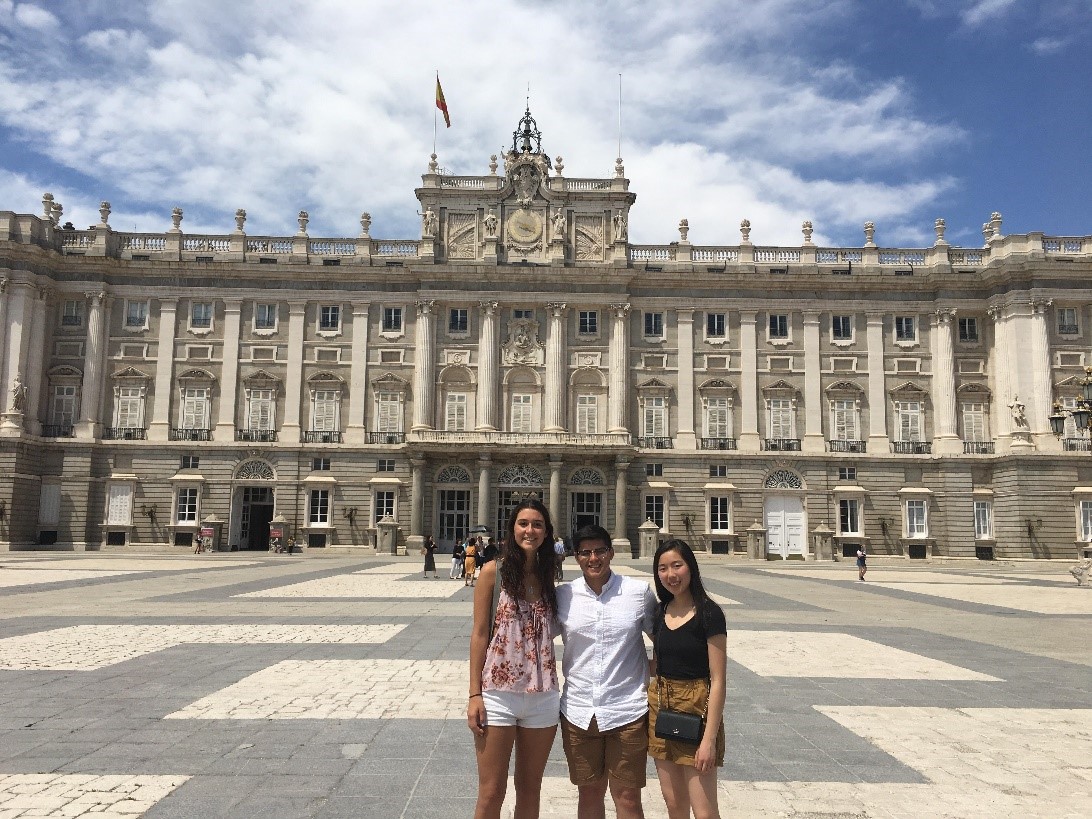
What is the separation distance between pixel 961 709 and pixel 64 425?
47.5 m

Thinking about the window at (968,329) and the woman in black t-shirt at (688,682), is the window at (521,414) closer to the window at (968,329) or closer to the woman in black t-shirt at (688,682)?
the window at (968,329)

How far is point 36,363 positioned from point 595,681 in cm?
4855

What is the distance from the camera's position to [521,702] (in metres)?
4.55

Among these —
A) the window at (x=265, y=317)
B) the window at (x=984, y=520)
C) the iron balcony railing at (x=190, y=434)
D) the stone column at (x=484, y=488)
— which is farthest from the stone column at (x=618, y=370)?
the iron balcony railing at (x=190, y=434)

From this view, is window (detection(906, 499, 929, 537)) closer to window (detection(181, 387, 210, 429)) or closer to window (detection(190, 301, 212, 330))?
window (detection(181, 387, 210, 429))

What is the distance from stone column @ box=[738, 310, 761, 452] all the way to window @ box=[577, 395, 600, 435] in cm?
795

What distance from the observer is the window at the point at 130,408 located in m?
45.8

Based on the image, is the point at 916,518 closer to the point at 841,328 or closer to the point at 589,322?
the point at 841,328

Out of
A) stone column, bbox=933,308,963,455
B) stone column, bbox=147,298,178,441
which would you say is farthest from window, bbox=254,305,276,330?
stone column, bbox=933,308,963,455

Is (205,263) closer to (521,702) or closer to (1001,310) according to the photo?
(1001,310)

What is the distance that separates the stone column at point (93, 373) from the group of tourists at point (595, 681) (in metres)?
46.8

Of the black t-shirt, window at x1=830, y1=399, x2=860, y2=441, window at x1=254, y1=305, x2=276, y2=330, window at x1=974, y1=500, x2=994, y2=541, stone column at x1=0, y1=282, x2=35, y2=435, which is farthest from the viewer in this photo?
window at x1=254, y1=305, x2=276, y2=330

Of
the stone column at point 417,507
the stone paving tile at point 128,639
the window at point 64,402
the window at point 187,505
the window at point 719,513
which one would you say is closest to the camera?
the stone paving tile at point 128,639

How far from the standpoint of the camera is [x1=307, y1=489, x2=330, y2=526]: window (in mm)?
45031
